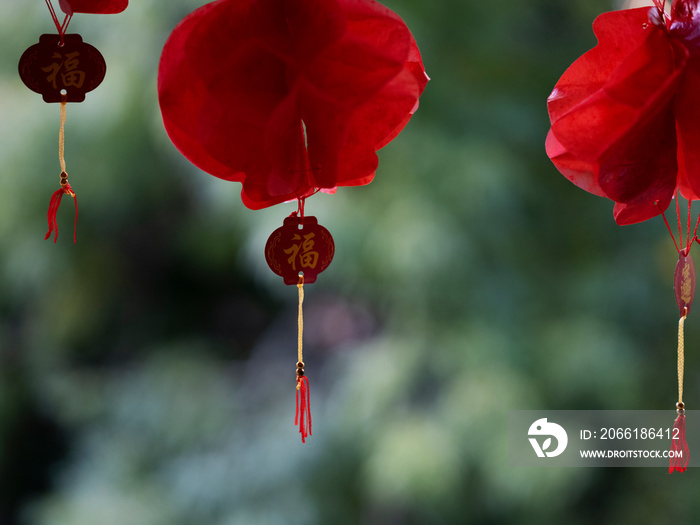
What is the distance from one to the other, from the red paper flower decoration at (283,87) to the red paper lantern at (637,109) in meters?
0.09

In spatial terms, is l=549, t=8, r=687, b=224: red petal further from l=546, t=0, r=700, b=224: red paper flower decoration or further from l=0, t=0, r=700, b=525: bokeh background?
l=0, t=0, r=700, b=525: bokeh background

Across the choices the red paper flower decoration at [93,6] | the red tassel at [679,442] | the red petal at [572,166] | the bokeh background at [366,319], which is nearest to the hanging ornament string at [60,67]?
the red paper flower decoration at [93,6]

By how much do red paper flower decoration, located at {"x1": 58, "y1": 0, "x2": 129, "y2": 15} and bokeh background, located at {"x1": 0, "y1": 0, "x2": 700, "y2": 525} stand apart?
0.73 meters

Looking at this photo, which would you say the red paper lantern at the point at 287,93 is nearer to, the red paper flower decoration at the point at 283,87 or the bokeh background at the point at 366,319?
the red paper flower decoration at the point at 283,87

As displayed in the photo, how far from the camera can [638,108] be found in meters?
0.35

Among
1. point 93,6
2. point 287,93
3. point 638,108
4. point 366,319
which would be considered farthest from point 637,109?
point 366,319

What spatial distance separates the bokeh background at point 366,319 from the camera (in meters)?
1.13

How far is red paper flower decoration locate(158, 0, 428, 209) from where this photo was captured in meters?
0.34

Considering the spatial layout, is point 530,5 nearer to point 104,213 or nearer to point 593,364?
point 593,364

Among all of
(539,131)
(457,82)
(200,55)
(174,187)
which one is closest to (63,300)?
(174,187)

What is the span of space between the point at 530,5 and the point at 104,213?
0.98m

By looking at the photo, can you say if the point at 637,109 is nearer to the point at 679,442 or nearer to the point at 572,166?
the point at 572,166

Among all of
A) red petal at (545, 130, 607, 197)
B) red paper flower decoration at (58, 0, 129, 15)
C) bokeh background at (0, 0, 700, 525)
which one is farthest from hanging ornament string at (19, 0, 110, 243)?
bokeh background at (0, 0, 700, 525)

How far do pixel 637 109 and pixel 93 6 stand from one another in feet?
0.94
